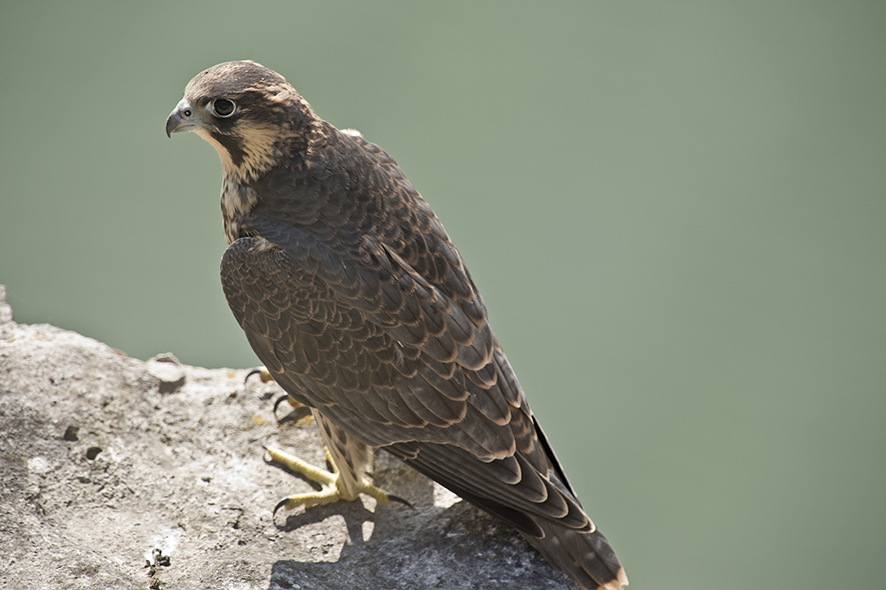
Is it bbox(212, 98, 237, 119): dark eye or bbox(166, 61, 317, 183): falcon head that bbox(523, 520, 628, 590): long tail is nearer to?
bbox(166, 61, 317, 183): falcon head

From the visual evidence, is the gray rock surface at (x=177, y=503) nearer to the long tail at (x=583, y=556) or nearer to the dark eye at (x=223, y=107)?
the long tail at (x=583, y=556)

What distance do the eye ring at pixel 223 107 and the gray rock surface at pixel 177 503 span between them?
1.36 meters

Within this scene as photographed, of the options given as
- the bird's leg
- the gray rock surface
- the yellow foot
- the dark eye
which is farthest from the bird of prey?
the bird's leg

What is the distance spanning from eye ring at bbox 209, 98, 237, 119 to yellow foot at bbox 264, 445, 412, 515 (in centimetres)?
145

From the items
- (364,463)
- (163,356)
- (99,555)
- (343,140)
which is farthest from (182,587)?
(343,140)

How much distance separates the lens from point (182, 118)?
2553mm

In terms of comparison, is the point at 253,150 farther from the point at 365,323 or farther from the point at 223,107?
the point at 365,323

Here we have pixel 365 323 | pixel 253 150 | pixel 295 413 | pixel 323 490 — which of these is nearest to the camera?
pixel 365 323

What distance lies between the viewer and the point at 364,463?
9.46ft

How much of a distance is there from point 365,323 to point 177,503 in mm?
1145

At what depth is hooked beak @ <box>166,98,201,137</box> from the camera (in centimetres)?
254

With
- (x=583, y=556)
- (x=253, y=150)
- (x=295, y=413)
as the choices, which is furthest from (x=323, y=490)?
(x=253, y=150)

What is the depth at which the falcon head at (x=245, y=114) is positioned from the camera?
2512mm

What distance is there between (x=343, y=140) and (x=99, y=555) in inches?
67.6
